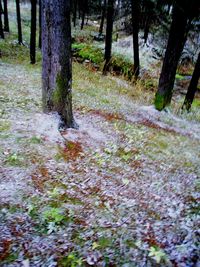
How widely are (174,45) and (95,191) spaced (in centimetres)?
596

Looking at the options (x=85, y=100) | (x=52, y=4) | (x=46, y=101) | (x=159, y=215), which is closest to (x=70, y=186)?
(x=159, y=215)

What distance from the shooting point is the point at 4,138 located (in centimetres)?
524

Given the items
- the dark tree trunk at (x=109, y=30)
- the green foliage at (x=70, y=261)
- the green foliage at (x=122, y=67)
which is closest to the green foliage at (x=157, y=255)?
the green foliage at (x=70, y=261)

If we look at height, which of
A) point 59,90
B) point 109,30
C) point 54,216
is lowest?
point 54,216

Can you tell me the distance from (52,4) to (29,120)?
264 cm

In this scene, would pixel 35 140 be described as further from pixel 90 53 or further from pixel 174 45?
pixel 90 53

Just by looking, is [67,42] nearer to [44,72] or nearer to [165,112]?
[44,72]

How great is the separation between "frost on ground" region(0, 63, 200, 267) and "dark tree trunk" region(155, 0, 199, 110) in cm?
202

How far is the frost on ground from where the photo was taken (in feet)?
10.7

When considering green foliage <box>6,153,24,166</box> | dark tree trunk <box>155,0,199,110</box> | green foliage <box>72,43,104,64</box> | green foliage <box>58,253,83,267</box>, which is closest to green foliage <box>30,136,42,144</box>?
green foliage <box>6,153,24,166</box>

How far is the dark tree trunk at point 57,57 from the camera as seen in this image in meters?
5.23

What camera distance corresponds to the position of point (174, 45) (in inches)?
322

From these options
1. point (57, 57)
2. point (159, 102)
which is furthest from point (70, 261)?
point (159, 102)

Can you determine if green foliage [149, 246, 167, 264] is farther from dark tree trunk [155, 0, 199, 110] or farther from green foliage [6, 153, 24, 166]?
dark tree trunk [155, 0, 199, 110]
